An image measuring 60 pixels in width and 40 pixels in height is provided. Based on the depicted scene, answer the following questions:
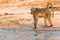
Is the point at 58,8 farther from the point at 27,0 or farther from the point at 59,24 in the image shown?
the point at 59,24

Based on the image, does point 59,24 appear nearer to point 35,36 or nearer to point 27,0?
point 35,36

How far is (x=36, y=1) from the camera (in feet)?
39.3

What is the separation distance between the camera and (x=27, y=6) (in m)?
11.3

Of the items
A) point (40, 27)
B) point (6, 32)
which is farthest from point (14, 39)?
point (40, 27)

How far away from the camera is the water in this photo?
567 cm

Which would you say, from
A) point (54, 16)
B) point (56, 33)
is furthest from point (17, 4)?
point (56, 33)

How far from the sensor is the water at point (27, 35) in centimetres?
567

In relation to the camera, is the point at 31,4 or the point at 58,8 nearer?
the point at 58,8

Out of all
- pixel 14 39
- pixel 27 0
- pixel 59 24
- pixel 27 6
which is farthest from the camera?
pixel 27 0

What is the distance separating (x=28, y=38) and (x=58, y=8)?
17.1 feet

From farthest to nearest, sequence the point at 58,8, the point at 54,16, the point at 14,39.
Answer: the point at 58,8, the point at 54,16, the point at 14,39

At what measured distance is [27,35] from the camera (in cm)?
597

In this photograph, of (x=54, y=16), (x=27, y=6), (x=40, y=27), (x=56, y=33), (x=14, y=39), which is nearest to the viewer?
(x=14, y=39)

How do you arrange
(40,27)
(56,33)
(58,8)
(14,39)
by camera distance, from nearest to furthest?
(14,39) → (56,33) → (40,27) → (58,8)
